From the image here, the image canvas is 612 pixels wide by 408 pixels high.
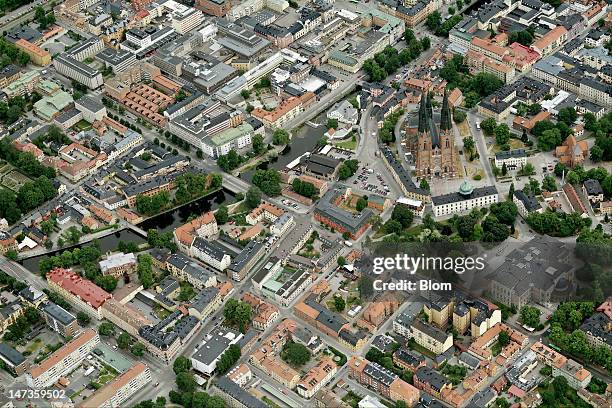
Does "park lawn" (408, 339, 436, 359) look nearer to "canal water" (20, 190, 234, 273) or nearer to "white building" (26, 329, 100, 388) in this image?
"canal water" (20, 190, 234, 273)

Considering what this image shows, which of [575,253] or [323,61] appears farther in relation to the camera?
[323,61]

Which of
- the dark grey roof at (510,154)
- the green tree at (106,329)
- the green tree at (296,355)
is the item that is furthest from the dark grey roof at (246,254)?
the dark grey roof at (510,154)

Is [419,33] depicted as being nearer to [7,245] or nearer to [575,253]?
[575,253]

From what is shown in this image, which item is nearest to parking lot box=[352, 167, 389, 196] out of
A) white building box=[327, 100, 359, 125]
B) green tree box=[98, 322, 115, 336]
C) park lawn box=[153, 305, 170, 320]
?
white building box=[327, 100, 359, 125]

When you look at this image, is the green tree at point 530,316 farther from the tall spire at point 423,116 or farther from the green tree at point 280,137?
the green tree at point 280,137

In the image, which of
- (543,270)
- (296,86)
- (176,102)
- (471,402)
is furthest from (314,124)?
(471,402)
